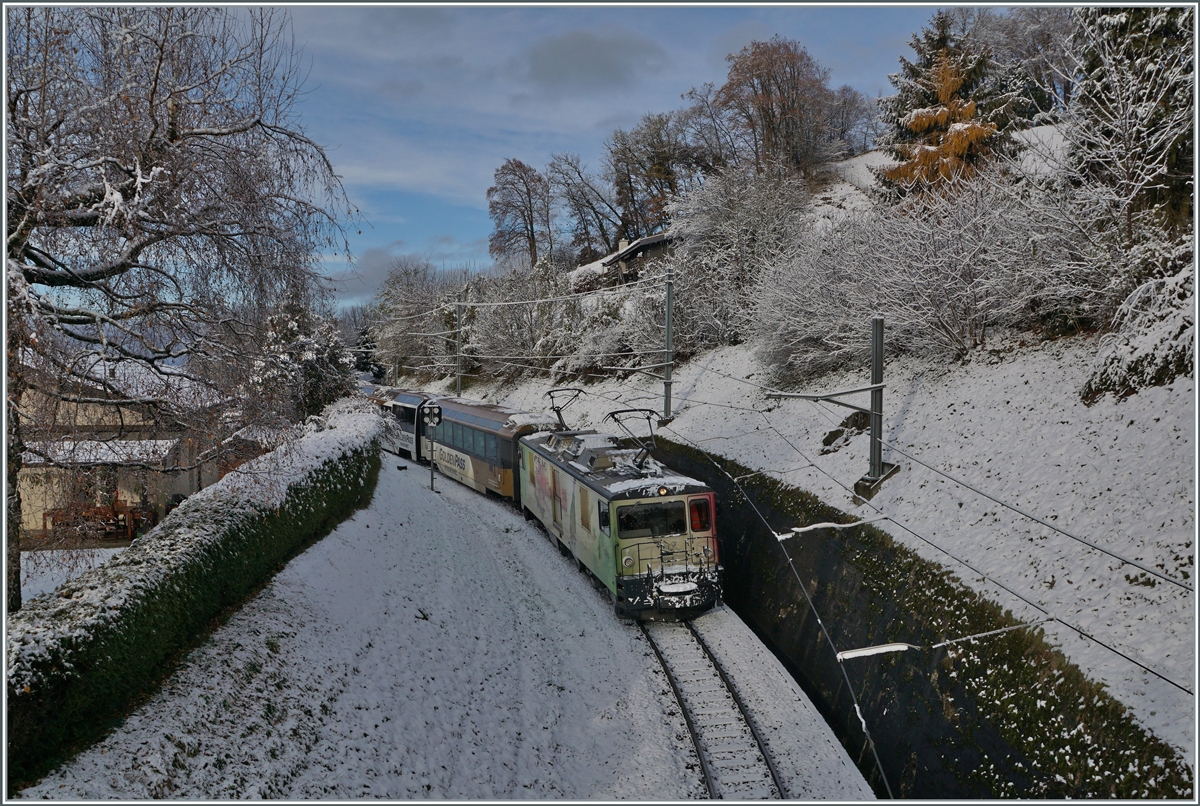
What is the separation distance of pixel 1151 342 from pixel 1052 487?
2838 mm

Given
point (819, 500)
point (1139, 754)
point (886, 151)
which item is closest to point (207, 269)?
point (1139, 754)

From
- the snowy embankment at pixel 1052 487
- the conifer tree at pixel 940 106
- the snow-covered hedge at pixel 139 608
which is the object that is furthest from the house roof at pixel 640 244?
the snow-covered hedge at pixel 139 608

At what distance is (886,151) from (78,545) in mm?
25673

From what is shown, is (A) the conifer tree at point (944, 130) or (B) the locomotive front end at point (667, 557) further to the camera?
(A) the conifer tree at point (944, 130)

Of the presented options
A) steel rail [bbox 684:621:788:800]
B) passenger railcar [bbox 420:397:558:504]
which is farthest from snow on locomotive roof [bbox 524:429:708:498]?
passenger railcar [bbox 420:397:558:504]

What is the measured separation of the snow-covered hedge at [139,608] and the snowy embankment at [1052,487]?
345 inches

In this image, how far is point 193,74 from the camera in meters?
5.32

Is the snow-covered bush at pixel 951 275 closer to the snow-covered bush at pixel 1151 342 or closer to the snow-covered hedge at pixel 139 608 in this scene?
the snow-covered bush at pixel 1151 342

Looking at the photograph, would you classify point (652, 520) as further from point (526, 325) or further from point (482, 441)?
point (526, 325)

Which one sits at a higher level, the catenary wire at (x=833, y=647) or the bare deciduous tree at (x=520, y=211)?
the bare deciduous tree at (x=520, y=211)

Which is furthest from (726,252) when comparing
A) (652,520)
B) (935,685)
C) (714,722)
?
(935,685)

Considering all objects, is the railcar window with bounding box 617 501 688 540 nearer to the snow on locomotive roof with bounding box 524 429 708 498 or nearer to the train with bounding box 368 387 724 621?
the train with bounding box 368 387 724 621

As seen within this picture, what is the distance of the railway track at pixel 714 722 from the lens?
8172mm

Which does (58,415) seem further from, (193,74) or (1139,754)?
(1139,754)
